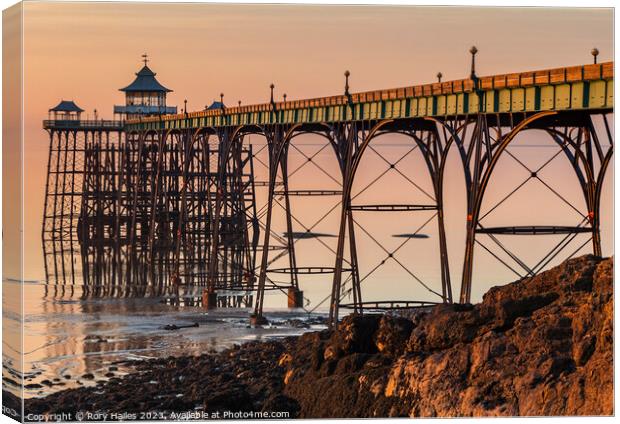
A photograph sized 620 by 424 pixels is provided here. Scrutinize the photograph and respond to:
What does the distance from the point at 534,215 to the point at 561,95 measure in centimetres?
7649

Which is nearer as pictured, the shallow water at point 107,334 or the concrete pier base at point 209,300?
the shallow water at point 107,334

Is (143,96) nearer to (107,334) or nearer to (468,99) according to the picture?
(107,334)

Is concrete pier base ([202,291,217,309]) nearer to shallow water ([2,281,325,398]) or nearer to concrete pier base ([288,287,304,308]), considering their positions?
shallow water ([2,281,325,398])

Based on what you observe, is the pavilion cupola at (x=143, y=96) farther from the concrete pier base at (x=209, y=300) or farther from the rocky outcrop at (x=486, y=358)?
the rocky outcrop at (x=486, y=358)

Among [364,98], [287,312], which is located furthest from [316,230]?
[364,98]

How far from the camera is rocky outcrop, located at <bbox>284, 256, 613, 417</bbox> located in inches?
1404

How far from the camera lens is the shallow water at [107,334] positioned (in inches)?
1928

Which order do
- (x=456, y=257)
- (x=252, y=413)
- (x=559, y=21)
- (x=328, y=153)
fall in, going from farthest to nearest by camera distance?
(x=328, y=153) → (x=456, y=257) → (x=559, y=21) → (x=252, y=413)

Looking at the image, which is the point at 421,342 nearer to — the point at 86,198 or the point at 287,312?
the point at 287,312

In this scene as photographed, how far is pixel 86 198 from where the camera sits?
100812mm

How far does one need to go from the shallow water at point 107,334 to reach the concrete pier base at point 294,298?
76 centimetres

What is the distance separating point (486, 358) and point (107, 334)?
83.8 ft

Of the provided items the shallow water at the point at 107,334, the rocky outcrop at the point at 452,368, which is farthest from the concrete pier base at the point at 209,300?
the rocky outcrop at the point at 452,368

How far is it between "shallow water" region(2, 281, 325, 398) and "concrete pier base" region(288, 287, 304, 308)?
76 cm
